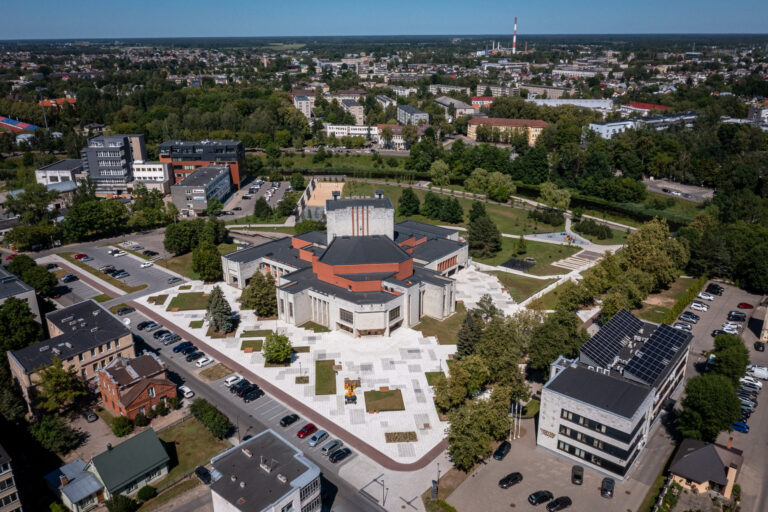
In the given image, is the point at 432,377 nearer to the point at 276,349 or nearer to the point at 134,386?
the point at 276,349

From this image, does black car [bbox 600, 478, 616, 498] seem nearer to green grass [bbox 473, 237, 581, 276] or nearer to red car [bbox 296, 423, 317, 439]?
red car [bbox 296, 423, 317, 439]

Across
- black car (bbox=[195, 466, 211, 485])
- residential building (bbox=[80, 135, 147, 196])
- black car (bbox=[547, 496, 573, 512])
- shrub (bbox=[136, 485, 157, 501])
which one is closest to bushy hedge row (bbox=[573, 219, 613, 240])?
black car (bbox=[547, 496, 573, 512])

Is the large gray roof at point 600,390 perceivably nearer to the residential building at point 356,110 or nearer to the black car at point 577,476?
the black car at point 577,476

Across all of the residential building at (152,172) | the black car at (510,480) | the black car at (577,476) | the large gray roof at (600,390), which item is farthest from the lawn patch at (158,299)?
the black car at (577,476)

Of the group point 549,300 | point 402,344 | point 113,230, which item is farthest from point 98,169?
point 549,300

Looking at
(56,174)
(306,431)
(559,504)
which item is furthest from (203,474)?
(56,174)

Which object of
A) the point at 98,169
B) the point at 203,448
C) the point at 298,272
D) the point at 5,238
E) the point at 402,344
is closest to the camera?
the point at 203,448

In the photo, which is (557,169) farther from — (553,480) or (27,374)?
(27,374)
